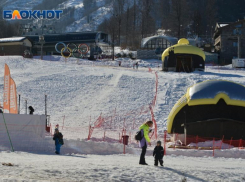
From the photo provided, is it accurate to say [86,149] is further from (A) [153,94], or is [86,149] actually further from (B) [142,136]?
(A) [153,94]

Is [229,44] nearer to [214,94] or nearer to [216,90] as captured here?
[216,90]

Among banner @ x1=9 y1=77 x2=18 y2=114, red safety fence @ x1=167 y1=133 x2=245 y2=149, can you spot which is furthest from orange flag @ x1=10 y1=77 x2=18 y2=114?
red safety fence @ x1=167 y1=133 x2=245 y2=149

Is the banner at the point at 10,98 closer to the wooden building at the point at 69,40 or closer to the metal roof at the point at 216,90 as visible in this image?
the metal roof at the point at 216,90

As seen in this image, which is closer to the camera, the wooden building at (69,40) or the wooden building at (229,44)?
the wooden building at (229,44)

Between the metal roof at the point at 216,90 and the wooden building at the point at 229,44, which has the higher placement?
the wooden building at the point at 229,44

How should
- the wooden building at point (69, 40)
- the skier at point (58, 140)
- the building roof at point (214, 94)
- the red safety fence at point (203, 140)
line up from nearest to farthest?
the skier at point (58, 140), the red safety fence at point (203, 140), the building roof at point (214, 94), the wooden building at point (69, 40)

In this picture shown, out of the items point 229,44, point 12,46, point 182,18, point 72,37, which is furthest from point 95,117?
point 182,18

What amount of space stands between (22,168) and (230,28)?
6847 cm

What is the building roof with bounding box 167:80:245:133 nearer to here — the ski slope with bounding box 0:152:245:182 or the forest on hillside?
the ski slope with bounding box 0:152:245:182

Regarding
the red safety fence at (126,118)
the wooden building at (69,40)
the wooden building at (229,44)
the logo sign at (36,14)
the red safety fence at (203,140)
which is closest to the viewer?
the red safety fence at (203,140)

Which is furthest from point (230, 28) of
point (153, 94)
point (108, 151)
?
point (108, 151)

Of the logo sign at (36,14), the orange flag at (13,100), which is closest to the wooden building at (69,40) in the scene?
the logo sign at (36,14)

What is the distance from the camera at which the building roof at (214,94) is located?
23609 mm

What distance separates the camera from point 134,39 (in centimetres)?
10581
